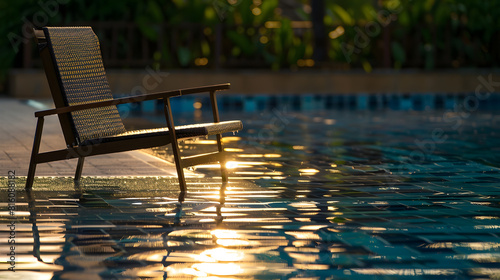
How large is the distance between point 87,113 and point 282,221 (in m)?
1.99

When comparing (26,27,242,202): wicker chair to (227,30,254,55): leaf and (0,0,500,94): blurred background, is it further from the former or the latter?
(227,30,254,55): leaf

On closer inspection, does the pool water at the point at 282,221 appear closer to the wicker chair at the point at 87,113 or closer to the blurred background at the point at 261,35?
the wicker chair at the point at 87,113

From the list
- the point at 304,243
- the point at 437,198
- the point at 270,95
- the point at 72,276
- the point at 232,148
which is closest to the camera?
the point at 72,276

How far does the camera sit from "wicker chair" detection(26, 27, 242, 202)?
242 inches

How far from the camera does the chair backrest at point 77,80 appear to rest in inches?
250

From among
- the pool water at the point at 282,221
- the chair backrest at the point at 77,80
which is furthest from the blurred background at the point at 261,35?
the chair backrest at the point at 77,80

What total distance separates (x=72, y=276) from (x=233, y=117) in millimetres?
10309

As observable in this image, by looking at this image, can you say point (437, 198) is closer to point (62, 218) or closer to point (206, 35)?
point (62, 218)

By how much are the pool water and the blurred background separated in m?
10.1

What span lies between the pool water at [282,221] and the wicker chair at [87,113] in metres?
0.23

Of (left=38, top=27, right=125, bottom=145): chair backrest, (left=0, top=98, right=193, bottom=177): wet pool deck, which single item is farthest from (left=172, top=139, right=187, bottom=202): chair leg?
(left=0, top=98, right=193, bottom=177): wet pool deck

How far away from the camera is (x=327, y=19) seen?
2036 centimetres

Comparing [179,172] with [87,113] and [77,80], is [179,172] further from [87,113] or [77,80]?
[77,80]

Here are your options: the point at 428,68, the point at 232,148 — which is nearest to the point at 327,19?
the point at 428,68
